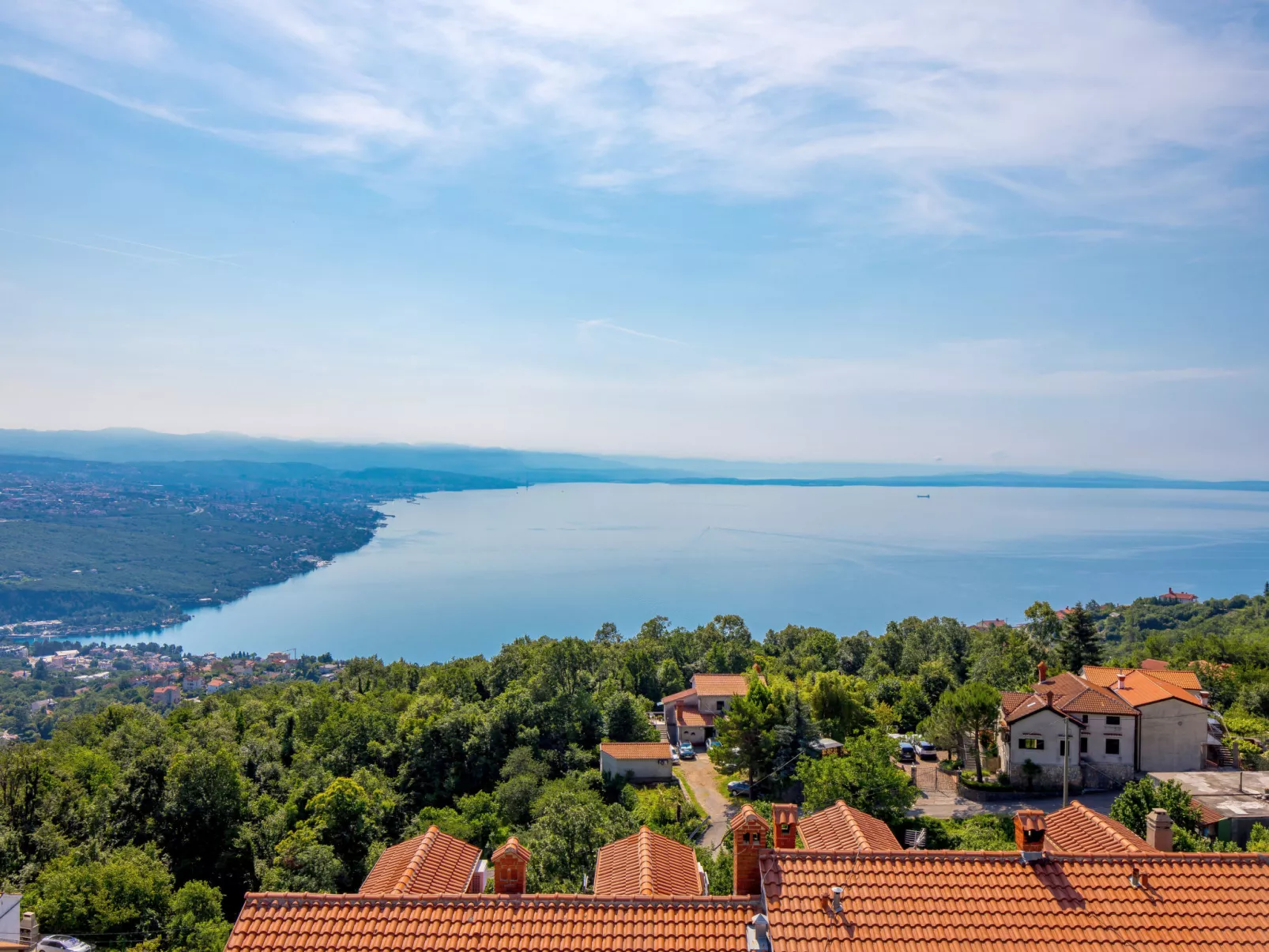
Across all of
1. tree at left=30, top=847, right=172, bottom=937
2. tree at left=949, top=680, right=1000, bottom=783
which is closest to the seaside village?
tree at left=30, top=847, right=172, bottom=937

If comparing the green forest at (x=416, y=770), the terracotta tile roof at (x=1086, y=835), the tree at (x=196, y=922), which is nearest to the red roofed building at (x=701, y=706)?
the green forest at (x=416, y=770)

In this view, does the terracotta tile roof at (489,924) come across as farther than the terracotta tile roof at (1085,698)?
No

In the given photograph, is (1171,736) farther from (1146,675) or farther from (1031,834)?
(1031,834)

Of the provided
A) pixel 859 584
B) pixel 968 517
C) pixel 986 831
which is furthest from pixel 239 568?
pixel 968 517

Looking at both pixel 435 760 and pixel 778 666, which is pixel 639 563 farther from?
pixel 435 760

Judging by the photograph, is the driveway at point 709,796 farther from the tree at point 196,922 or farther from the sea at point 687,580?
the sea at point 687,580

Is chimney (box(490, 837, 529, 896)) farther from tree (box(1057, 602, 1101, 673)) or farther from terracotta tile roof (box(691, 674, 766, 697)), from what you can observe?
tree (box(1057, 602, 1101, 673))

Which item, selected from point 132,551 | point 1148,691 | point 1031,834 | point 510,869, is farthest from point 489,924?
point 132,551

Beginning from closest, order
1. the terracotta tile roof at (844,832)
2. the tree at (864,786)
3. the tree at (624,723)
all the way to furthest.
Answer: the terracotta tile roof at (844,832), the tree at (864,786), the tree at (624,723)
